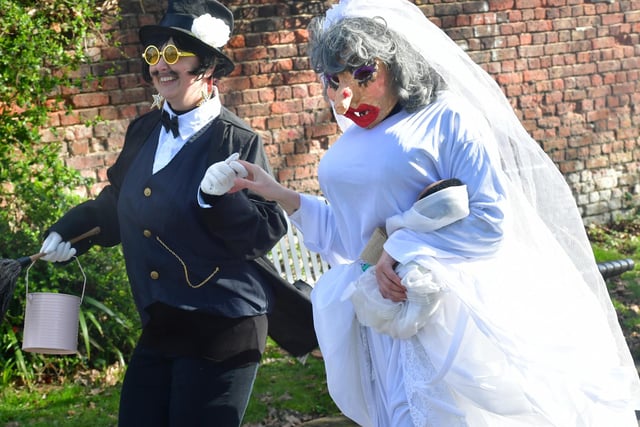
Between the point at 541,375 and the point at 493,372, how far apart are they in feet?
0.46

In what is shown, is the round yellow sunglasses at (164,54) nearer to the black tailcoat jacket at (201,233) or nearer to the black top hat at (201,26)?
the black top hat at (201,26)

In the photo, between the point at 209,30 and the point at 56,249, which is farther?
the point at 56,249

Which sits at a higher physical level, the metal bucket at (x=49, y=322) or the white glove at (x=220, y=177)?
the white glove at (x=220, y=177)

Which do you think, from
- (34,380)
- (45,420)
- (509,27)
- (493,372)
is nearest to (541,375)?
(493,372)

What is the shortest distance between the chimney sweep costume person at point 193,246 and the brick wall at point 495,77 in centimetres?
336

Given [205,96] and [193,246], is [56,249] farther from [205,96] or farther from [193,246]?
[205,96]

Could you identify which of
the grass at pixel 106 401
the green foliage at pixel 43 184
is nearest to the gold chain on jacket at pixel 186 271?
the grass at pixel 106 401

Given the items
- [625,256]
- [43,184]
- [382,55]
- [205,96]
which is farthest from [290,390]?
[625,256]

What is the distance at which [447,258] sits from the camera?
2.93 metres

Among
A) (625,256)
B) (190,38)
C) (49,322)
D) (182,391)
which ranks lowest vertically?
(625,256)

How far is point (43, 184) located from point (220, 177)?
3.33 m

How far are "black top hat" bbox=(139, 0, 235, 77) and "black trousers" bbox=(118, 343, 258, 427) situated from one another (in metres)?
1.00

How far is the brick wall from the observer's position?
6.79 m

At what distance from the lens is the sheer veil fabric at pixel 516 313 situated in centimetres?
Result: 288
